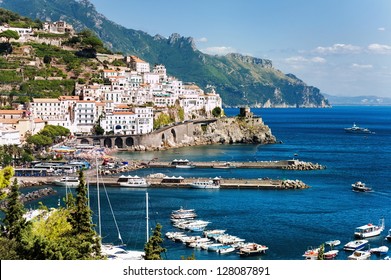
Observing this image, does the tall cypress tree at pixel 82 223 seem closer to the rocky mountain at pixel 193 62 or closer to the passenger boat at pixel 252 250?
the passenger boat at pixel 252 250

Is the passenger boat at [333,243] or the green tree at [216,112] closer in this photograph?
the passenger boat at [333,243]

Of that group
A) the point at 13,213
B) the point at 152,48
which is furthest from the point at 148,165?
the point at 152,48

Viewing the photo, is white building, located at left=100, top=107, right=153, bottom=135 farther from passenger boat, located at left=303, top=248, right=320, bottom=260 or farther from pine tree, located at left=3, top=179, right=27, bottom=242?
pine tree, located at left=3, top=179, right=27, bottom=242

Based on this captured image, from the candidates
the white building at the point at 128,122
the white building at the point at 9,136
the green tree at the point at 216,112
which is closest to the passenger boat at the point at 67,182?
the white building at the point at 9,136

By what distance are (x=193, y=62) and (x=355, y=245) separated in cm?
8477

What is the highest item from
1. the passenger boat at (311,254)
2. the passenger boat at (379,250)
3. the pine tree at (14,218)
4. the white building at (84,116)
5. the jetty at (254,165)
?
the white building at (84,116)

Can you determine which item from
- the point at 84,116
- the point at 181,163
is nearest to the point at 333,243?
the point at 181,163

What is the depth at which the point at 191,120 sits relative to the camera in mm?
39312

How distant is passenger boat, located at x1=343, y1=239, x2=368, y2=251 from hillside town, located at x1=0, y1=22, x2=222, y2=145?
17727mm

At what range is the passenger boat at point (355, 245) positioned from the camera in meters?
13.2

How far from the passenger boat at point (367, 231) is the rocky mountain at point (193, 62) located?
191 feet

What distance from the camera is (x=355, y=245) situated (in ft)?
43.7

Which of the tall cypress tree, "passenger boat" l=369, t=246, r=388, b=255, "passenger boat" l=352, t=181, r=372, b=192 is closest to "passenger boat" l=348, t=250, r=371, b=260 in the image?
"passenger boat" l=369, t=246, r=388, b=255

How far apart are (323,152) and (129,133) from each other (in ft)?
39.0
